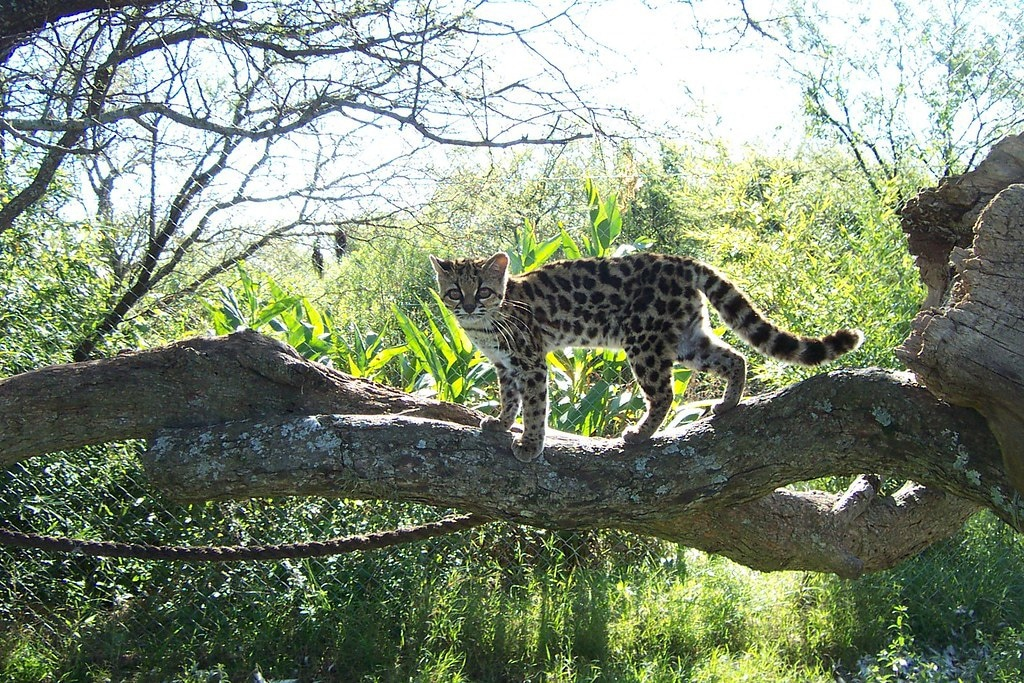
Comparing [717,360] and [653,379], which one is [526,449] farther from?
[717,360]

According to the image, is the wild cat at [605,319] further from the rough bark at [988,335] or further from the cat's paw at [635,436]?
the rough bark at [988,335]

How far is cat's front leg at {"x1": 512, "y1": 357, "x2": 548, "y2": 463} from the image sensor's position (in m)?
3.74

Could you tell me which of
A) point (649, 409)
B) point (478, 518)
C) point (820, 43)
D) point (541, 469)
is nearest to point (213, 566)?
point (478, 518)

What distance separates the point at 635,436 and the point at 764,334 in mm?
766

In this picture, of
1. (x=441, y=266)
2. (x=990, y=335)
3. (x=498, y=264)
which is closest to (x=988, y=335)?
(x=990, y=335)

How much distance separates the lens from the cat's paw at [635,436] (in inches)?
150

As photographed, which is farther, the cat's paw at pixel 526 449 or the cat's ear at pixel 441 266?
the cat's ear at pixel 441 266

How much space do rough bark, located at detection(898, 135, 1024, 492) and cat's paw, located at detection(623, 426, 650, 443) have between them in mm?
1240

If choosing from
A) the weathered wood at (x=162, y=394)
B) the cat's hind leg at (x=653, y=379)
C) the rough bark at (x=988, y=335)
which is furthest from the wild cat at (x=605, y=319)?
the rough bark at (x=988, y=335)

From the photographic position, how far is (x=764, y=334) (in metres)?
3.95

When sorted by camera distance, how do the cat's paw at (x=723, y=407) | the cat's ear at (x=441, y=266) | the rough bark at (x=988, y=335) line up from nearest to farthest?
1. the rough bark at (x=988, y=335)
2. the cat's paw at (x=723, y=407)
3. the cat's ear at (x=441, y=266)

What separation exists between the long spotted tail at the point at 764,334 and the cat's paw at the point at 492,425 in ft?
3.98

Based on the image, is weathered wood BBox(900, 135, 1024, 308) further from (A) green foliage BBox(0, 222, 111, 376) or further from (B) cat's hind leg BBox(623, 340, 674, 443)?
(A) green foliage BBox(0, 222, 111, 376)

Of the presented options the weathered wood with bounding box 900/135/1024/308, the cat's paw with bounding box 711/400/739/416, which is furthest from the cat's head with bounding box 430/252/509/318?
the weathered wood with bounding box 900/135/1024/308
